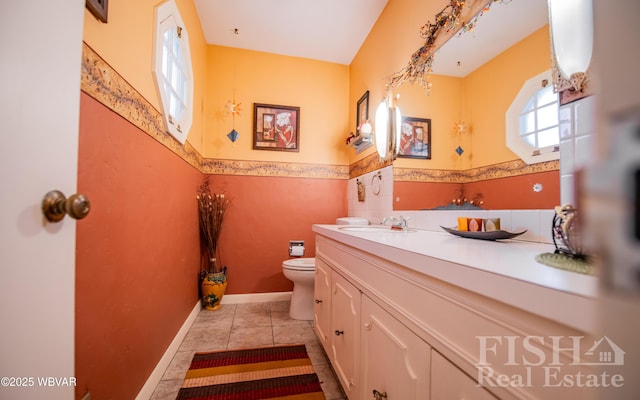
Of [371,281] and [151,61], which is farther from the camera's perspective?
[151,61]

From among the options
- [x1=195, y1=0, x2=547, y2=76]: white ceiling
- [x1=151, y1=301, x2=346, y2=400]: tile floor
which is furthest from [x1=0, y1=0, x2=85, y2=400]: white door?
[x1=195, y1=0, x2=547, y2=76]: white ceiling

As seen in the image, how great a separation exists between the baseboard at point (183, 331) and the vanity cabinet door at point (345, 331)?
92cm

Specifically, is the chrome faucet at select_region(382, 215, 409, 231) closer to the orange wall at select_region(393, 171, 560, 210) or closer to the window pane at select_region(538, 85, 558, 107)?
the orange wall at select_region(393, 171, 560, 210)

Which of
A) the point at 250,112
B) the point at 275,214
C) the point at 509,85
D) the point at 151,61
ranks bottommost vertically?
the point at 275,214

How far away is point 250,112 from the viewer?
2744mm

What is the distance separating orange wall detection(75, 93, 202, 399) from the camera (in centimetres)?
89

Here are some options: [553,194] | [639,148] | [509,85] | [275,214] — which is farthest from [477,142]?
[275,214]

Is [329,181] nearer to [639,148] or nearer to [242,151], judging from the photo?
[242,151]

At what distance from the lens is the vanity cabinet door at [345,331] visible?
1.12m

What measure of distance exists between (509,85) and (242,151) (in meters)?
2.27

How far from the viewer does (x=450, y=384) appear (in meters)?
0.60

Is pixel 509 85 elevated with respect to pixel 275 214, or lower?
elevated

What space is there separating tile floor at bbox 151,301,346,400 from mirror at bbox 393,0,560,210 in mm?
1149

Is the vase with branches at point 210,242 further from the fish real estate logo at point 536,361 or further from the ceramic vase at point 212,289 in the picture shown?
the fish real estate logo at point 536,361
